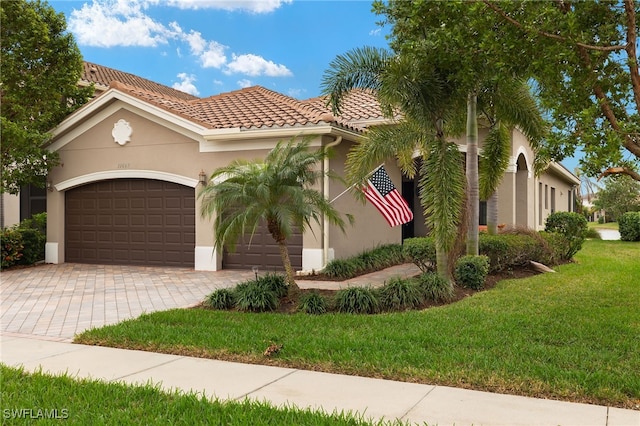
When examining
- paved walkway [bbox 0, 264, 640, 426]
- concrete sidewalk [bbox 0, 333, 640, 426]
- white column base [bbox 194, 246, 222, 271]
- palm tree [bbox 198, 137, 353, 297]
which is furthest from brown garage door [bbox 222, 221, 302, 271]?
concrete sidewalk [bbox 0, 333, 640, 426]

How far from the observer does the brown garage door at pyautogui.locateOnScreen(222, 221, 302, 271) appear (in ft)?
43.7

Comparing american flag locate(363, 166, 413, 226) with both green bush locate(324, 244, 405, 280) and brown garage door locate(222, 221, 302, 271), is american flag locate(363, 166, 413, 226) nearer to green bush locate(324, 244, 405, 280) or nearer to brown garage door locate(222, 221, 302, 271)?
green bush locate(324, 244, 405, 280)

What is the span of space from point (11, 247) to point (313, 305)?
35.3 ft

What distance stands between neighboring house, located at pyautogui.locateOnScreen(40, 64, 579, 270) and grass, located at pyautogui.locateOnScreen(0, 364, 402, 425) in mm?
8247

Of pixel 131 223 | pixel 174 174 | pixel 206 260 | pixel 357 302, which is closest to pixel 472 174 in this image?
pixel 357 302

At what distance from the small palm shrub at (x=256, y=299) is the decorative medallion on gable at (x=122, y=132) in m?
8.03

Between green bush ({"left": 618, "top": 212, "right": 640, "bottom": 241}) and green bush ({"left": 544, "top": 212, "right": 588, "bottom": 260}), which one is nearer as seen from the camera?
green bush ({"left": 544, "top": 212, "right": 588, "bottom": 260})

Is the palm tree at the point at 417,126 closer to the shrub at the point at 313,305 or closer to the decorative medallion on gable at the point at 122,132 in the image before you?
the shrub at the point at 313,305

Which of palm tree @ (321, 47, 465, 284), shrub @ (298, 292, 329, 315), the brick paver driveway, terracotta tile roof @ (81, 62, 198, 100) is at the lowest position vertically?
the brick paver driveway

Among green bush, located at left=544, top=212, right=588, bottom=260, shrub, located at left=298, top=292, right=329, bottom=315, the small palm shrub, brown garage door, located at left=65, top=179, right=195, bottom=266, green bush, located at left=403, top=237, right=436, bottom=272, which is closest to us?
shrub, located at left=298, top=292, right=329, bottom=315

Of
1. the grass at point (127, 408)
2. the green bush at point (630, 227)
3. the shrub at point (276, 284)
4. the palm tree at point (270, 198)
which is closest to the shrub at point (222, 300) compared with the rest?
the shrub at point (276, 284)

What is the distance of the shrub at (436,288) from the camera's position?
29.2 ft

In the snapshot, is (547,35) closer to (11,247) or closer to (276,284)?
(276,284)

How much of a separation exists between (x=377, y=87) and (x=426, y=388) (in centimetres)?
640
